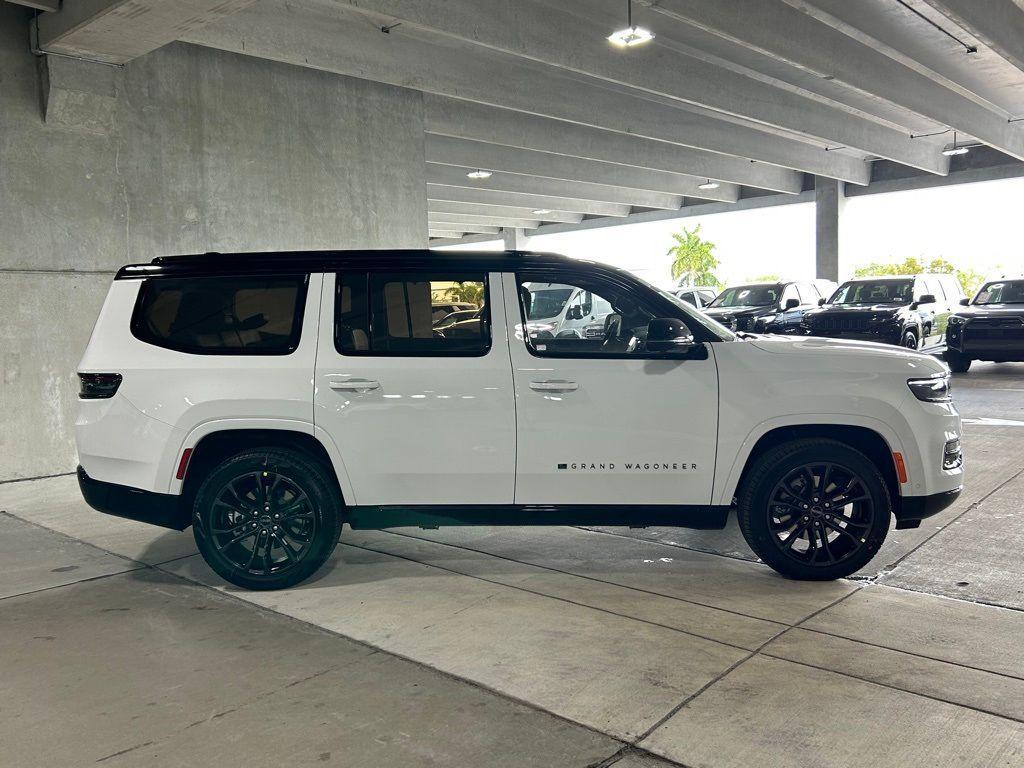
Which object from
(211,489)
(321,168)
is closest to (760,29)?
(321,168)

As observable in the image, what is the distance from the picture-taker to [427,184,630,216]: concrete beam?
25.2m

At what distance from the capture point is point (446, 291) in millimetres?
5039

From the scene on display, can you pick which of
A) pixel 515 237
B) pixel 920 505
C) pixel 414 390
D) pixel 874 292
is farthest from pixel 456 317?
pixel 515 237

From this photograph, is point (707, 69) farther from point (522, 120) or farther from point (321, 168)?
point (321, 168)

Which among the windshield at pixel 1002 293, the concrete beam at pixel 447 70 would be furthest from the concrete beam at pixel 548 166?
the windshield at pixel 1002 293

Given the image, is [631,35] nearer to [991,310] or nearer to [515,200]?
[991,310]

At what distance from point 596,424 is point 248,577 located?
2271 millimetres

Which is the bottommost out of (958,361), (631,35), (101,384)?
(958,361)

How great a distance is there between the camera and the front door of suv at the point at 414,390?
16.1 feet

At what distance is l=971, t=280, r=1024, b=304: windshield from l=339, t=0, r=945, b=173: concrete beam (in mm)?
4628

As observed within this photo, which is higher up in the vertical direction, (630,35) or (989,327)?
(630,35)

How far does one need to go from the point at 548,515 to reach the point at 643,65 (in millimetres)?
9413

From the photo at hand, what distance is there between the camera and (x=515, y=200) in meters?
28.1

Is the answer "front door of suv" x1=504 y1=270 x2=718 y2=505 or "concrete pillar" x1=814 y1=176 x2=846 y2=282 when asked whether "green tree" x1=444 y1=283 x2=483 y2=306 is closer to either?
"front door of suv" x1=504 y1=270 x2=718 y2=505
